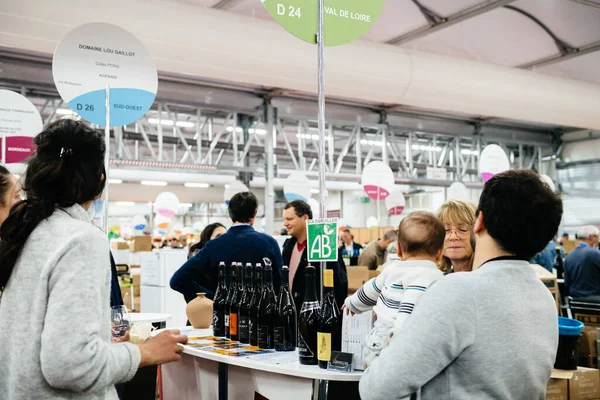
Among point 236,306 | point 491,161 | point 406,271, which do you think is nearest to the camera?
point 406,271

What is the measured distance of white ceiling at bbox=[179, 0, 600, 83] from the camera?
257 inches

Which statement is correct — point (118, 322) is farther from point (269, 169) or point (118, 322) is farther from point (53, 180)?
point (269, 169)

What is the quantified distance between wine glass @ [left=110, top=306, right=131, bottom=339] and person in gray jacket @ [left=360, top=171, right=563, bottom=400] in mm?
1145

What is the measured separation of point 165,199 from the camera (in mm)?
12875

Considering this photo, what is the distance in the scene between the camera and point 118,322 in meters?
2.19

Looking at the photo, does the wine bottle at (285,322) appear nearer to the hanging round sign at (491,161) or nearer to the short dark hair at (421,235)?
the short dark hair at (421,235)

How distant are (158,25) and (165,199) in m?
8.11

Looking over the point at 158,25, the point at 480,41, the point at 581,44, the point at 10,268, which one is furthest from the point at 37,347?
the point at 581,44

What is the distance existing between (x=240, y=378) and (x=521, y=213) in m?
1.45

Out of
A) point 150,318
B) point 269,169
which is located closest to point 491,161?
point 269,169

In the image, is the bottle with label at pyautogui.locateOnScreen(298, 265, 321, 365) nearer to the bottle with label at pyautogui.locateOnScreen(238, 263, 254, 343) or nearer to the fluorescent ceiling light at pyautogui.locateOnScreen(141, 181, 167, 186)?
the bottle with label at pyautogui.locateOnScreen(238, 263, 254, 343)

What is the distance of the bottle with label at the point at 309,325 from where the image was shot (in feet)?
7.04

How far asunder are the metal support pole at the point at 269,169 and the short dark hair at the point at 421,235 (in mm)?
7761

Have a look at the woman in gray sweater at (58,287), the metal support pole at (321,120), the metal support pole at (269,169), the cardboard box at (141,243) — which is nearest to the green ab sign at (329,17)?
the metal support pole at (321,120)
